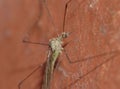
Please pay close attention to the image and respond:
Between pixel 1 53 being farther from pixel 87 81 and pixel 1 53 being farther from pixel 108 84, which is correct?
pixel 108 84

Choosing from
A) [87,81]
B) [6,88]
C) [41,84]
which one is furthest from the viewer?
[6,88]

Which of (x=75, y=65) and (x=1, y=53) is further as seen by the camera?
(x=1, y=53)

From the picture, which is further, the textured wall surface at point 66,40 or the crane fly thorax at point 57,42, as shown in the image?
the crane fly thorax at point 57,42

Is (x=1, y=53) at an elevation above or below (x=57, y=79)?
above

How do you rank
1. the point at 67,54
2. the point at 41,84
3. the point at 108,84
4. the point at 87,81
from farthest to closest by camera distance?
the point at 41,84
the point at 67,54
the point at 87,81
the point at 108,84

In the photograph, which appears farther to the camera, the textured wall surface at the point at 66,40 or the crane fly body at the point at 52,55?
the crane fly body at the point at 52,55

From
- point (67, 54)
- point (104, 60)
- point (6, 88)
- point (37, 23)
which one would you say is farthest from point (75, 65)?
point (6, 88)

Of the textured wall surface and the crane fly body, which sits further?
the crane fly body

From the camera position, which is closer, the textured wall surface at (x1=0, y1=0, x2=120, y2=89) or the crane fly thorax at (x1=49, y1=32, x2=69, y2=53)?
the textured wall surface at (x1=0, y1=0, x2=120, y2=89)
